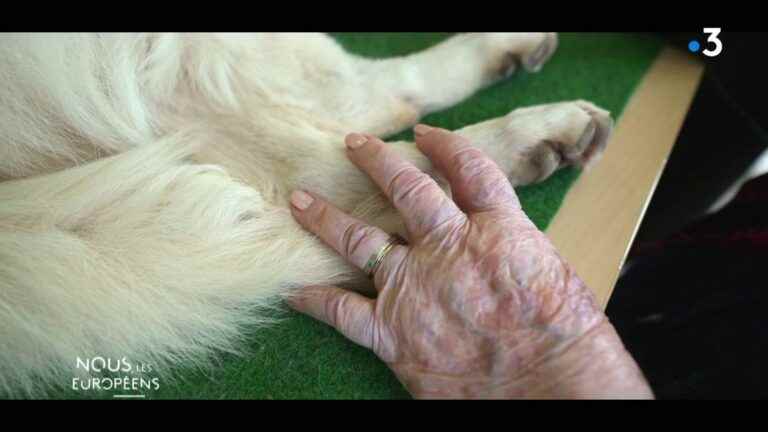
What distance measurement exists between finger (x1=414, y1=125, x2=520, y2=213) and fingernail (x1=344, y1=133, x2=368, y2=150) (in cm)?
11

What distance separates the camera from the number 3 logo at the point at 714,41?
4.65 ft

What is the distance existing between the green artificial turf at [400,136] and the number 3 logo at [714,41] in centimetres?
14

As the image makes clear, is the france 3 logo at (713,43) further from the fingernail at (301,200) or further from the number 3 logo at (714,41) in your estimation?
the fingernail at (301,200)

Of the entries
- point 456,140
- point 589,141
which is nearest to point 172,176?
point 456,140

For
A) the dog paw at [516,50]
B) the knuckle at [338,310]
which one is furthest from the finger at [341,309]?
the dog paw at [516,50]

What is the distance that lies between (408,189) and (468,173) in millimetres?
108

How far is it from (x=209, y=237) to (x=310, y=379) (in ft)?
0.93

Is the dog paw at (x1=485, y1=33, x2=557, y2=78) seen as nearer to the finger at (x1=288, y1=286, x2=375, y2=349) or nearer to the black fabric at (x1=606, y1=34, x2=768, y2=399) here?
the black fabric at (x1=606, y1=34, x2=768, y2=399)

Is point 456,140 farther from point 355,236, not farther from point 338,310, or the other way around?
point 338,310

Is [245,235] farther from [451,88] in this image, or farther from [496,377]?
[451,88]

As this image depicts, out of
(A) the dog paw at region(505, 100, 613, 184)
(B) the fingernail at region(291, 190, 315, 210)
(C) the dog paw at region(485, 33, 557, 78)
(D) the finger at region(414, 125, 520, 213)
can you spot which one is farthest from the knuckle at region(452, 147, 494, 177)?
(C) the dog paw at region(485, 33, 557, 78)

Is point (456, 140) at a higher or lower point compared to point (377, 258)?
higher

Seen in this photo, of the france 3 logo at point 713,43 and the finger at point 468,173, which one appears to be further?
the france 3 logo at point 713,43

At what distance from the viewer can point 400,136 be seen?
1278 mm
